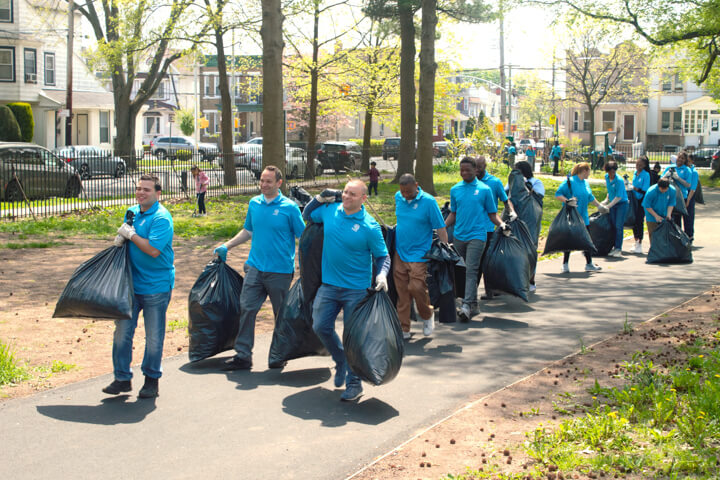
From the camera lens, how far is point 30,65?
1797 inches

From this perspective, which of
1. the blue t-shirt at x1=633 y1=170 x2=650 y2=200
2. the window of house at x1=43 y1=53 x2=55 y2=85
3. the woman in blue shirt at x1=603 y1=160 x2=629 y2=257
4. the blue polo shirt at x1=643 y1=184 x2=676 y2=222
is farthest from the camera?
the window of house at x1=43 y1=53 x2=55 y2=85

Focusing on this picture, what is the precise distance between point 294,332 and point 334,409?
3.25 ft

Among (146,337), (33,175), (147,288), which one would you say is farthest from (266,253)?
(33,175)

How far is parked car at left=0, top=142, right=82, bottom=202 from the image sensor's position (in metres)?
19.4

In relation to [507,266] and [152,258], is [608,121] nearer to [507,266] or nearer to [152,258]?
[507,266]

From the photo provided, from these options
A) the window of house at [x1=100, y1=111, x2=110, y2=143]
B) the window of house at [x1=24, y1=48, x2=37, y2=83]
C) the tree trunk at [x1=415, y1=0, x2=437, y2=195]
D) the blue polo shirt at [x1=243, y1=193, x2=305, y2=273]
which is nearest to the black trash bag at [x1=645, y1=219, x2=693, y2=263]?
the blue polo shirt at [x1=243, y1=193, x2=305, y2=273]

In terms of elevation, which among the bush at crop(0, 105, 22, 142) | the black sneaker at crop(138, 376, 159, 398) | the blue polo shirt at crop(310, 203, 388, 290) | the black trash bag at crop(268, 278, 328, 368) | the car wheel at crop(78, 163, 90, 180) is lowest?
the black sneaker at crop(138, 376, 159, 398)

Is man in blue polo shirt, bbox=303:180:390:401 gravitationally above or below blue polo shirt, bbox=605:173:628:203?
Result: below

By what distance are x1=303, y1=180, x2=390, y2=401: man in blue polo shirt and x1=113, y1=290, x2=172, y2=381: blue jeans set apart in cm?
121

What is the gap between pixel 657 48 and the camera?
1144 inches

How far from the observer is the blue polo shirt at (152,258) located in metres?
6.28

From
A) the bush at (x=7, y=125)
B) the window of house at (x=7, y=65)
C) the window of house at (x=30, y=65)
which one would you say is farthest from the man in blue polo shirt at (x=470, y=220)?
the window of house at (x=30, y=65)

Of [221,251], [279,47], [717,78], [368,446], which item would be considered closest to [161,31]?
[279,47]

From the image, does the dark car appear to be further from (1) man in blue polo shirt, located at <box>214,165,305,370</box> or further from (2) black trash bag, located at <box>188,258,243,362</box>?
(1) man in blue polo shirt, located at <box>214,165,305,370</box>
